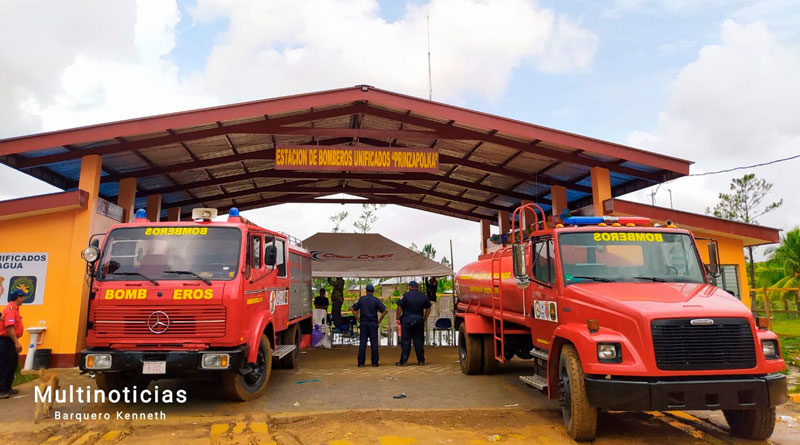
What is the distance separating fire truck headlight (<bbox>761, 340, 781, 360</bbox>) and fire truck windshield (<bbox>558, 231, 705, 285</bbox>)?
109cm

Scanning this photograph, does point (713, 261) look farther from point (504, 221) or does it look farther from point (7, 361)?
point (504, 221)

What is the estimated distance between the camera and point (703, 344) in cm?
467

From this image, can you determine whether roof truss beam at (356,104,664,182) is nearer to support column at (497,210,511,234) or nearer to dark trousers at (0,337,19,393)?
support column at (497,210,511,234)

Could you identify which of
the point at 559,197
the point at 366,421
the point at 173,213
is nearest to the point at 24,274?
the point at 173,213

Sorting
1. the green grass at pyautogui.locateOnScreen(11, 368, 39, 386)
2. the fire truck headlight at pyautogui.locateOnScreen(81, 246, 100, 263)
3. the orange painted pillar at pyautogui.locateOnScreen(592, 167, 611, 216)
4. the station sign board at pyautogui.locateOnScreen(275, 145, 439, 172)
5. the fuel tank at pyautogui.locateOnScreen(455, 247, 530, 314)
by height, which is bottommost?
the green grass at pyautogui.locateOnScreen(11, 368, 39, 386)

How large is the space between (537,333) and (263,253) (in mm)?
4191

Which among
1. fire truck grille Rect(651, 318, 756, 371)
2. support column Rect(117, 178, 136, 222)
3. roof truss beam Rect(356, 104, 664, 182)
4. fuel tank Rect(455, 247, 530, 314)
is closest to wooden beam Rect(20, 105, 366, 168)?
roof truss beam Rect(356, 104, 664, 182)

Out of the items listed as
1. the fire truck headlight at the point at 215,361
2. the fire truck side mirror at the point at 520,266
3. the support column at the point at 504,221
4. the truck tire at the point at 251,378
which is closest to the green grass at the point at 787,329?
the support column at the point at 504,221

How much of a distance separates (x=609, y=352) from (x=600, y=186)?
309 inches

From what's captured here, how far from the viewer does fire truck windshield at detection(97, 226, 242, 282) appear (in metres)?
6.43

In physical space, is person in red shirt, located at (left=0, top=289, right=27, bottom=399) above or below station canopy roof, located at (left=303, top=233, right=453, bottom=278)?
below

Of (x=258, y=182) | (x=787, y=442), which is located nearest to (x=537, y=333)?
(x=787, y=442)

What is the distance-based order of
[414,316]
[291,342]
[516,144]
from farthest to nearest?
[516,144], [414,316], [291,342]

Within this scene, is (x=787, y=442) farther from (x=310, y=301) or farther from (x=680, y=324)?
(x=310, y=301)
